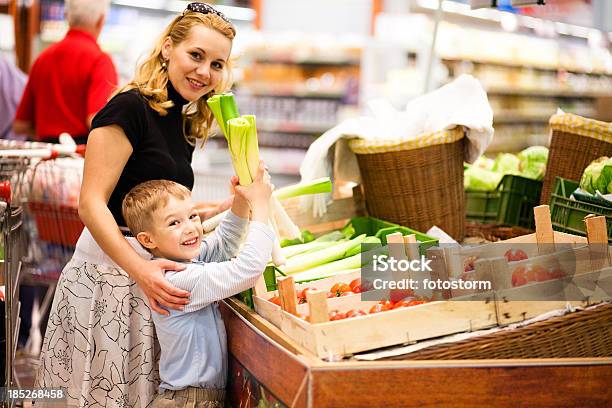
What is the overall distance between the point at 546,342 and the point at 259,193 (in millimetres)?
944

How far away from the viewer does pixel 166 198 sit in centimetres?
234

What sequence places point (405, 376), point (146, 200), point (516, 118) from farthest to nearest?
1. point (516, 118)
2. point (146, 200)
3. point (405, 376)

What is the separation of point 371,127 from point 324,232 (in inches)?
20.8

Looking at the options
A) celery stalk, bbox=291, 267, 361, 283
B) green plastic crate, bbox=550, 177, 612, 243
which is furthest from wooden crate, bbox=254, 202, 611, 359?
green plastic crate, bbox=550, 177, 612, 243

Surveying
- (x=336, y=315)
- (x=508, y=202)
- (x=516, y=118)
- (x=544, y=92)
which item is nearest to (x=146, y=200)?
(x=336, y=315)

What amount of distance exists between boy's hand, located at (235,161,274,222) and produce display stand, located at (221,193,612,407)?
29cm

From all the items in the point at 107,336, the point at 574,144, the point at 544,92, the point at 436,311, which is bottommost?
the point at 107,336

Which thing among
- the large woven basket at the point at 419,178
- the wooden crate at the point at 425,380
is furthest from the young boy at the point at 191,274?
the large woven basket at the point at 419,178

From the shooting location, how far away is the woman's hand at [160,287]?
2275mm

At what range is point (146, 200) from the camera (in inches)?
92.9

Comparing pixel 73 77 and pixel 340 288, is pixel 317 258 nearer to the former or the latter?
pixel 340 288

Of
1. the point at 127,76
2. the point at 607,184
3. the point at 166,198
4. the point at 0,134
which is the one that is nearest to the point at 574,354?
the point at 607,184

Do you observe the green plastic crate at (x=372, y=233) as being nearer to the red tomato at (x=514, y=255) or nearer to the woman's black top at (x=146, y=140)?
the red tomato at (x=514, y=255)

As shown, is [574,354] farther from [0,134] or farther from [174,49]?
[0,134]
